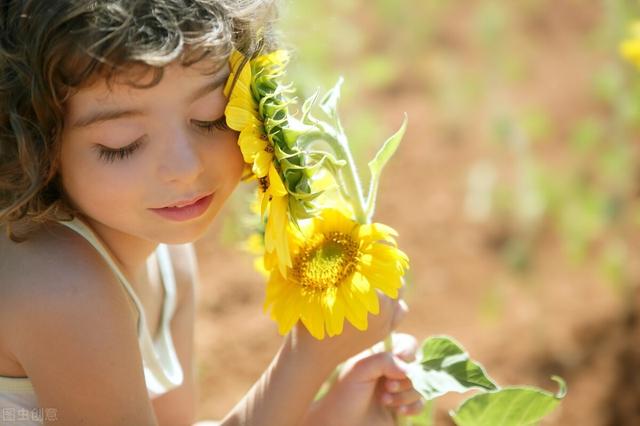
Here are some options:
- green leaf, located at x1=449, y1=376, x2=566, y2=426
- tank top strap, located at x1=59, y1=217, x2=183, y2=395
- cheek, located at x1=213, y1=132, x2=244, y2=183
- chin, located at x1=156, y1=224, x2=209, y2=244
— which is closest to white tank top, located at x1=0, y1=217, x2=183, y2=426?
tank top strap, located at x1=59, y1=217, x2=183, y2=395

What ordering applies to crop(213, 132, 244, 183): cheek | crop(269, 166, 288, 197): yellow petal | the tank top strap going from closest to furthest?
crop(269, 166, 288, 197): yellow petal, crop(213, 132, 244, 183): cheek, the tank top strap

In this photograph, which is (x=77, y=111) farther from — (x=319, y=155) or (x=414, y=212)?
(x=414, y=212)

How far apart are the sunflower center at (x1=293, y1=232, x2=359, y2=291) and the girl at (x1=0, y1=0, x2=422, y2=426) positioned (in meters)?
0.11

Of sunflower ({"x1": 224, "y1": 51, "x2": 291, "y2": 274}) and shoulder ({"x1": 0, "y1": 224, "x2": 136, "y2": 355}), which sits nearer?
sunflower ({"x1": 224, "y1": 51, "x2": 291, "y2": 274})

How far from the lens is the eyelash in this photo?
102 cm

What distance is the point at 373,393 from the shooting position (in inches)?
48.8

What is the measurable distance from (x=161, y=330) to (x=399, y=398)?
421mm

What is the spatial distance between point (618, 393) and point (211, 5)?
1.26m

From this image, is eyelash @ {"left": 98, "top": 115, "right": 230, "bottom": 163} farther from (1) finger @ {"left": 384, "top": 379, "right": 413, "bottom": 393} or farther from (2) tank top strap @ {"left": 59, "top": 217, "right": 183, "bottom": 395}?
(1) finger @ {"left": 384, "top": 379, "right": 413, "bottom": 393}

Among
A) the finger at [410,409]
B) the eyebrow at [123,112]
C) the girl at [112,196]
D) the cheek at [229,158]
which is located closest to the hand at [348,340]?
the girl at [112,196]

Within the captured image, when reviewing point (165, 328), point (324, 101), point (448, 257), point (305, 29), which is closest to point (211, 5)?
point (324, 101)

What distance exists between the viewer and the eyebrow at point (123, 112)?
100 cm

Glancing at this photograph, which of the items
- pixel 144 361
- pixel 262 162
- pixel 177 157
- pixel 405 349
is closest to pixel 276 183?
pixel 262 162

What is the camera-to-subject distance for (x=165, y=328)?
1.42 metres
